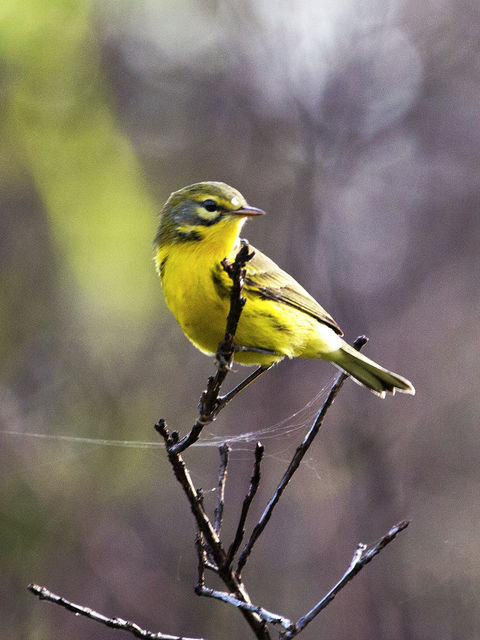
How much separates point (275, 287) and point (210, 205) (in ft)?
1.56

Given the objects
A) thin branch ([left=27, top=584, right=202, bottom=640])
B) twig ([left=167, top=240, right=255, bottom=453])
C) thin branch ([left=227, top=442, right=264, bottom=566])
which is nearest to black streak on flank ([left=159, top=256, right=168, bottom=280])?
twig ([left=167, top=240, right=255, bottom=453])

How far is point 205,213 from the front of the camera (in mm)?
3158

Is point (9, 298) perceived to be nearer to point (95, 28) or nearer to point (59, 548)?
point (59, 548)

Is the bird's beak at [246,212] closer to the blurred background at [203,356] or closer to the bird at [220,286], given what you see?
the bird at [220,286]

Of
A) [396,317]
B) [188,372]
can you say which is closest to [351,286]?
[396,317]

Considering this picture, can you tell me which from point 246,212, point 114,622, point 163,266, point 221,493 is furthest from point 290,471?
point 163,266

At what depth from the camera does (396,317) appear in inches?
266

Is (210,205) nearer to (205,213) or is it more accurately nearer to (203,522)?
(205,213)

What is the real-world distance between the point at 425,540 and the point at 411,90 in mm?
4878

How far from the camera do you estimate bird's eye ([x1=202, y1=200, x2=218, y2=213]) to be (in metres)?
3.12

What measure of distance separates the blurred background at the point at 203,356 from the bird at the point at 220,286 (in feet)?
5.28

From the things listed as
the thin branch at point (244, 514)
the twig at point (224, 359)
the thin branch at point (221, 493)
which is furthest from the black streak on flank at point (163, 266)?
the thin branch at point (244, 514)

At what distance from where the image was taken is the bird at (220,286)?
9.69 ft

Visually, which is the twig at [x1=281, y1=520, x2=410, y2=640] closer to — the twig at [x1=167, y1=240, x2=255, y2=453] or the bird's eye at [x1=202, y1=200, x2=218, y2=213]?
the twig at [x1=167, y1=240, x2=255, y2=453]
